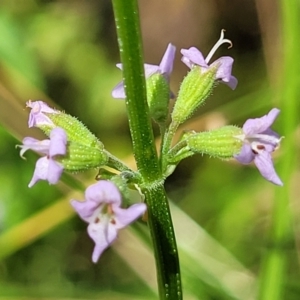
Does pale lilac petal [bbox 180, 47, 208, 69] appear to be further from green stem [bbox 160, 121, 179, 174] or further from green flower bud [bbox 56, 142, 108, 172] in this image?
green flower bud [bbox 56, 142, 108, 172]

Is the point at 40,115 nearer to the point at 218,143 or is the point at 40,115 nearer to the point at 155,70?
the point at 155,70

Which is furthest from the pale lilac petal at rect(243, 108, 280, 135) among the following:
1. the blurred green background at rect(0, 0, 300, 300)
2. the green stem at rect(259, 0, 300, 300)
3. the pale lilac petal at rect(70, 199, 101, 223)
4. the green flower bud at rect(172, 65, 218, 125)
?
the blurred green background at rect(0, 0, 300, 300)

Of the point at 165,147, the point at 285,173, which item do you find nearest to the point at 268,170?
the point at 165,147

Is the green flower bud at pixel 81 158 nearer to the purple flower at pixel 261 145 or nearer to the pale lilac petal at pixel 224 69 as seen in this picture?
the purple flower at pixel 261 145

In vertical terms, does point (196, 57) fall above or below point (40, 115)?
above

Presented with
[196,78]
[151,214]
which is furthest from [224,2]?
[151,214]
